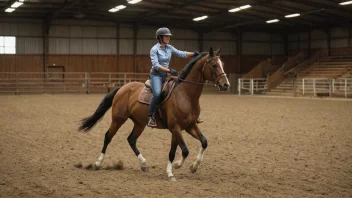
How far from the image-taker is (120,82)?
116 feet

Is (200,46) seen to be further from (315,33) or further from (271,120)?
(271,120)

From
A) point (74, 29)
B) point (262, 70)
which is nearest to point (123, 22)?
point (74, 29)

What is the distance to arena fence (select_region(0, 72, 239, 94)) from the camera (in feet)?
106

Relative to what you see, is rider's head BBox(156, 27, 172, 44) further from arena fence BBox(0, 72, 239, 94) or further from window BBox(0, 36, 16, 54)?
window BBox(0, 36, 16, 54)

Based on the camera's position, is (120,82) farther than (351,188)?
Yes

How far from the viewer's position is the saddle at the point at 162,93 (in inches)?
275

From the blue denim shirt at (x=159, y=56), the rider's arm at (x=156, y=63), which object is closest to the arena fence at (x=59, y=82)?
the blue denim shirt at (x=159, y=56)

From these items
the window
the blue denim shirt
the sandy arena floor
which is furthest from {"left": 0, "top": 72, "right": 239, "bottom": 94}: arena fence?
the blue denim shirt

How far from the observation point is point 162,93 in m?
7.00

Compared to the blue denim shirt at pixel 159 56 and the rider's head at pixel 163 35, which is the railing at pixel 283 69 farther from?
the rider's head at pixel 163 35

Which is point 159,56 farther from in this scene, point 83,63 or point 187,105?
point 83,63

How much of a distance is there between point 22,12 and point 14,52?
9.70 feet

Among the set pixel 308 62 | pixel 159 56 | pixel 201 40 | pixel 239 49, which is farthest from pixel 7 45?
pixel 159 56

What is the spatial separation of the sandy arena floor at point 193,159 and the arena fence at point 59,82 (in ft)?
62.8
